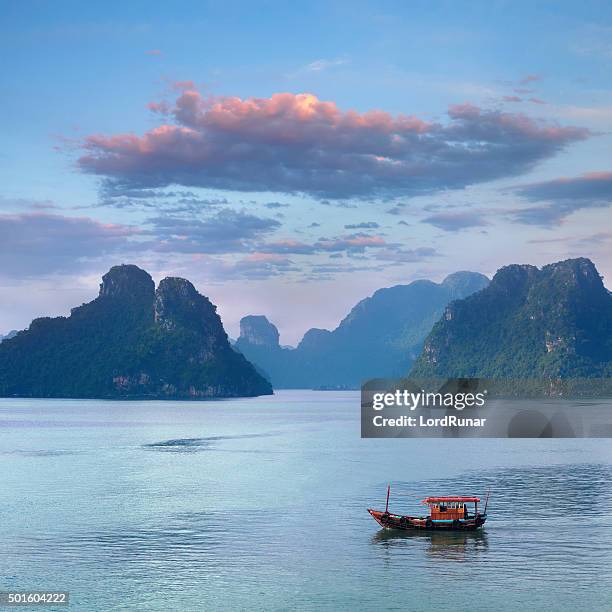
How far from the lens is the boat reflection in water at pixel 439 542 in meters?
69.0

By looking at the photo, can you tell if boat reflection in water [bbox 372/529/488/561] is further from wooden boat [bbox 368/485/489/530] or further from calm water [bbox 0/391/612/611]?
wooden boat [bbox 368/485/489/530]

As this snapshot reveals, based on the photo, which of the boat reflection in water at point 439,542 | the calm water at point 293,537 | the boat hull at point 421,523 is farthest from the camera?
the boat hull at point 421,523

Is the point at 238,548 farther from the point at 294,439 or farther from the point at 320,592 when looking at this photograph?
the point at 294,439

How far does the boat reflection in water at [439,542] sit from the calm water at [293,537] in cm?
25

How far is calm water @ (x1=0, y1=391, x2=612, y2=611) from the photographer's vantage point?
56781 millimetres

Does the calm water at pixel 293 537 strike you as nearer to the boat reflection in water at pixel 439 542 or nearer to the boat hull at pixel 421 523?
the boat reflection in water at pixel 439 542

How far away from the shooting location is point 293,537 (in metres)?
74.3

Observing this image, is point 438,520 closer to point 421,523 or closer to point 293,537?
point 421,523

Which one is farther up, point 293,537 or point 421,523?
point 421,523

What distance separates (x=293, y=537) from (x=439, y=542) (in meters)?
12.4

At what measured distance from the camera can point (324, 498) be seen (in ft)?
320

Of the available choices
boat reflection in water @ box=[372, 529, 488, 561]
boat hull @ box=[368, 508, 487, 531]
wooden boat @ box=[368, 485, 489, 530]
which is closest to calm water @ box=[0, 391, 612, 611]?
boat reflection in water @ box=[372, 529, 488, 561]

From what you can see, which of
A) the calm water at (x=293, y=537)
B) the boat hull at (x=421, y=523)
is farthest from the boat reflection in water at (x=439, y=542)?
the boat hull at (x=421, y=523)

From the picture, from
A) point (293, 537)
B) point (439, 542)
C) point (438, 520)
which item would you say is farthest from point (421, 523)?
point (293, 537)
